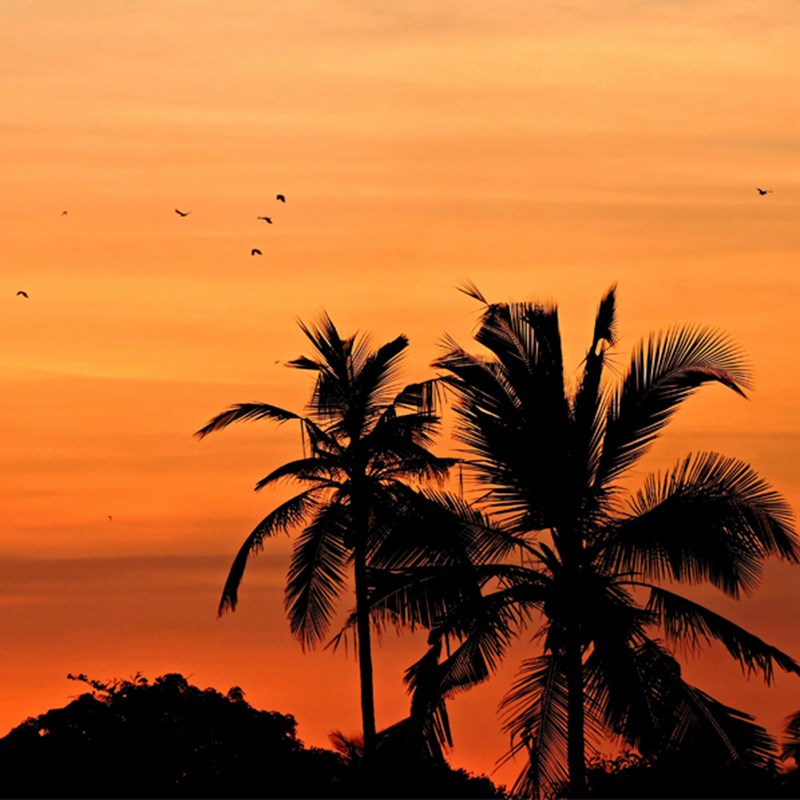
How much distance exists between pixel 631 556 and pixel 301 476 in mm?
10189

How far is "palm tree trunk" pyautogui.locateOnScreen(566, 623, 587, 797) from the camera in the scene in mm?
26188

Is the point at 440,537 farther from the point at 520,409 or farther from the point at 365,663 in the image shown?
the point at 365,663

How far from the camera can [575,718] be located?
87.2ft

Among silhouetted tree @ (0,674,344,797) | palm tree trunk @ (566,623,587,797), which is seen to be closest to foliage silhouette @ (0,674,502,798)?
silhouetted tree @ (0,674,344,797)

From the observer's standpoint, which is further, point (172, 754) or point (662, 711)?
point (172, 754)

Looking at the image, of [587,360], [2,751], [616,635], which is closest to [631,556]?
[616,635]

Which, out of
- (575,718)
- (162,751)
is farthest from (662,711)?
(162,751)

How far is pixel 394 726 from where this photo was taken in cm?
2744

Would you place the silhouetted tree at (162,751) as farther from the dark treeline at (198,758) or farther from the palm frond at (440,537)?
the palm frond at (440,537)

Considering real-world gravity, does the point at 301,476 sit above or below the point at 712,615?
above

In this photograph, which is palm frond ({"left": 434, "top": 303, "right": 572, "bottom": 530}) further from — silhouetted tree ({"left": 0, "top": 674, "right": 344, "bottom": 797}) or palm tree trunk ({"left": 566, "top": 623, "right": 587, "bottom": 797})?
silhouetted tree ({"left": 0, "top": 674, "right": 344, "bottom": 797})

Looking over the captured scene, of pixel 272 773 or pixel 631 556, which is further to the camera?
pixel 272 773

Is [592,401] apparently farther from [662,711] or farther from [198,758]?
[198,758]

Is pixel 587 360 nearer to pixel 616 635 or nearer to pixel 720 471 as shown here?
pixel 720 471
